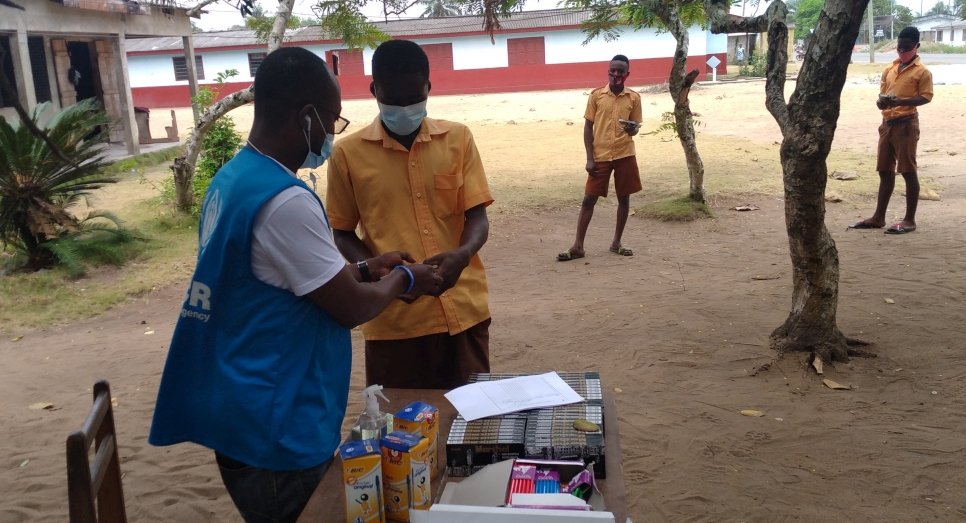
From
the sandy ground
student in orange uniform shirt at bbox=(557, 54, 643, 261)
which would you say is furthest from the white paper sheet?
student in orange uniform shirt at bbox=(557, 54, 643, 261)

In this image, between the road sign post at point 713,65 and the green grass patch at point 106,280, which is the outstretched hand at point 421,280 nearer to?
the green grass patch at point 106,280

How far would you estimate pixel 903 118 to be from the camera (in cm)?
777

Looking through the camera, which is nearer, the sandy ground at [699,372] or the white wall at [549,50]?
the sandy ground at [699,372]

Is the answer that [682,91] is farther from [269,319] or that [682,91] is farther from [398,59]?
[269,319]

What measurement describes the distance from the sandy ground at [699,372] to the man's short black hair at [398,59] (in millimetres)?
2111

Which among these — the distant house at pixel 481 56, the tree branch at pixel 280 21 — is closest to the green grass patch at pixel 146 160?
the tree branch at pixel 280 21

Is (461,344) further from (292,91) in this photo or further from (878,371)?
(878,371)

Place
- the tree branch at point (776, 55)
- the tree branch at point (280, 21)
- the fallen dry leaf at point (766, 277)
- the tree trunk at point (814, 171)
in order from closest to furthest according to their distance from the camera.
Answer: the tree trunk at point (814, 171) < the tree branch at point (776, 55) < the fallen dry leaf at point (766, 277) < the tree branch at point (280, 21)

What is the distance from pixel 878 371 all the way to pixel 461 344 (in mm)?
3072

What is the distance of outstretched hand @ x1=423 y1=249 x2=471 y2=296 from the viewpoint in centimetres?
261

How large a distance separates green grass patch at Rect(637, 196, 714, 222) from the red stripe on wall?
82.9 ft

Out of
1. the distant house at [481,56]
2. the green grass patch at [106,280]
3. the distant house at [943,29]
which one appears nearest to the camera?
the green grass patch at [106,280]

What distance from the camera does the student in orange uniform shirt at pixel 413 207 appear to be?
9.12ft

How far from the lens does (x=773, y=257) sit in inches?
293
